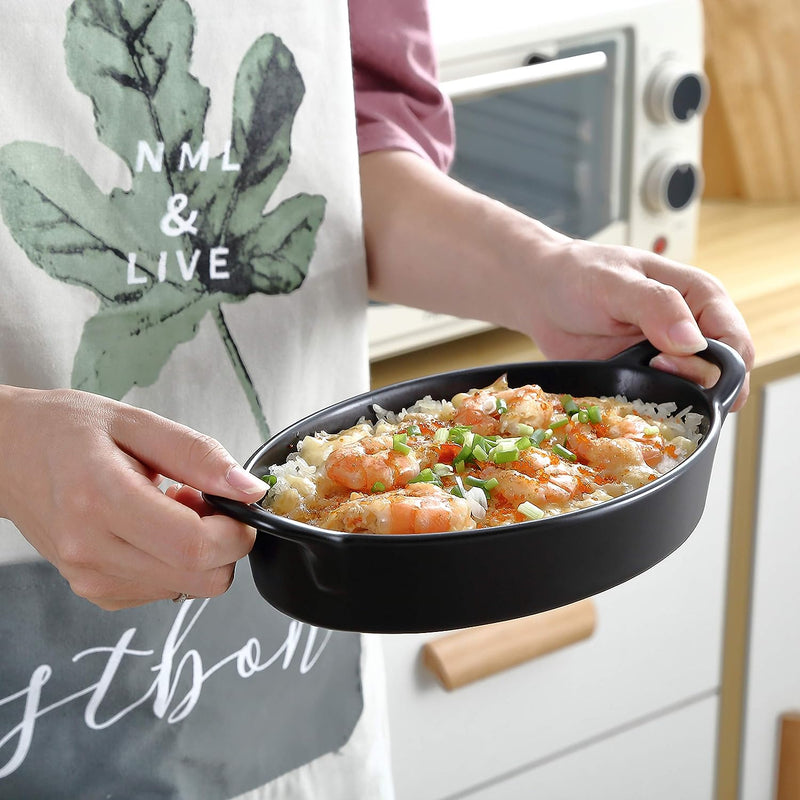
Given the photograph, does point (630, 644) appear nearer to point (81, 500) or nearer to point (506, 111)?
point (506, 111)

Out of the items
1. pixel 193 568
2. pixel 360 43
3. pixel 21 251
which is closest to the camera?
pixel 193 568

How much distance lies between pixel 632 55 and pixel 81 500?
102 centimetres

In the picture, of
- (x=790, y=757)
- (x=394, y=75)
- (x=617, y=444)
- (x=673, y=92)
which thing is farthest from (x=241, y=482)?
(x=790, y=757)

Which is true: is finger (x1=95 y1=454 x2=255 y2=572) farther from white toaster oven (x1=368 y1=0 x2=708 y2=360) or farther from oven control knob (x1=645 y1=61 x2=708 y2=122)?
oven control knob (x1=645 y1=61 x2=708 y2=122)

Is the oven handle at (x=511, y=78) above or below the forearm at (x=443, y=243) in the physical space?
above

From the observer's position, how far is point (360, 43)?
1003mm

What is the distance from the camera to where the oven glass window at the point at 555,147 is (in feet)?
4.33

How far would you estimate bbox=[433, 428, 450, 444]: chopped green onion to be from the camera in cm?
68

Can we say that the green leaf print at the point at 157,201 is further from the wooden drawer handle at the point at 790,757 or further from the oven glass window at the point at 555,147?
the wooden drawer handle at the point at 790,757

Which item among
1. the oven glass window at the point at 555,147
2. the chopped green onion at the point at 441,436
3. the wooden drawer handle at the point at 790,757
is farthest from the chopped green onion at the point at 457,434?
the wooden drawer handle at the point at 790,757

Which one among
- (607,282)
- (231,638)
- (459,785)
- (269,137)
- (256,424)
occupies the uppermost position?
(269,137)

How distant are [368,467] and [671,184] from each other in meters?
0.94

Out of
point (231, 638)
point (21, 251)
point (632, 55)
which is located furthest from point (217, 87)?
point (632, 55)

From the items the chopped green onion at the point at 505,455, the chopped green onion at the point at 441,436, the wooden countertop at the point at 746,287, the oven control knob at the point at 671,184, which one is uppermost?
the chopped green onion at the point at 505,455
